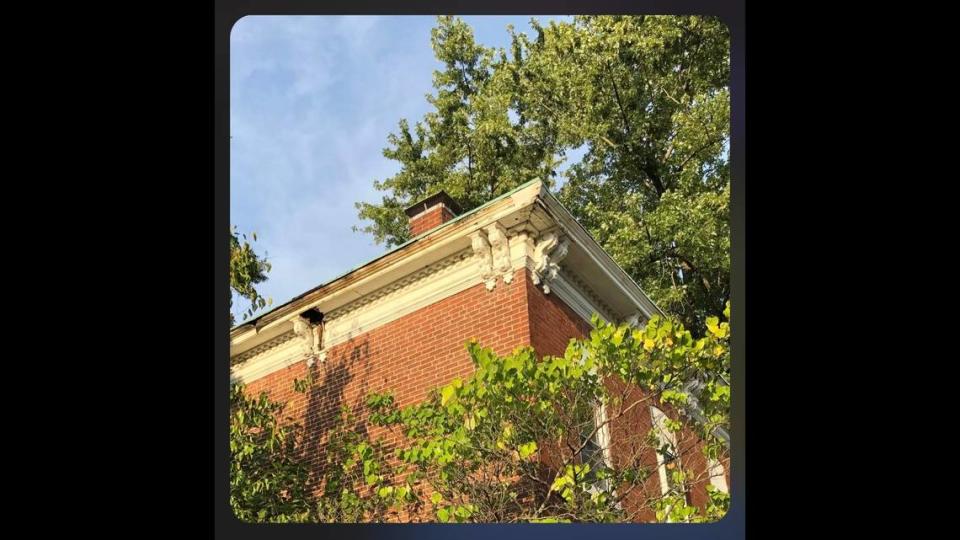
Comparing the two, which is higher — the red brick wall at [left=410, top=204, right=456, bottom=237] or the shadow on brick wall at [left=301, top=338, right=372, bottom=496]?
the red brick wall at [left=410, top=204, right=456, bottom=237]

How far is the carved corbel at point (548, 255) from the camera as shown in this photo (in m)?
6.77

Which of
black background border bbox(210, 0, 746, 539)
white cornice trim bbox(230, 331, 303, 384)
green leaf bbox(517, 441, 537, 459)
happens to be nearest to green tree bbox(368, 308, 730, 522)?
green leaf bbox(517, 441, 537, 459)

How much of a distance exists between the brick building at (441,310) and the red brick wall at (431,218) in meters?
0.01

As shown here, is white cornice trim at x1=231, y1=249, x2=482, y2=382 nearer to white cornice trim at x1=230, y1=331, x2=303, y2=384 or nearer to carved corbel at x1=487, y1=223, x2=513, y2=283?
white cornice trim at x1=230, y1=331, x2=303, y2=384

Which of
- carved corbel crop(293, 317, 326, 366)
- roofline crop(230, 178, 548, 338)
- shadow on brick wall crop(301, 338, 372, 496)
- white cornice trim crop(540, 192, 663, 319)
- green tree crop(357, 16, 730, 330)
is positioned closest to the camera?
white cornice trim crop(540, 192, 663, 319)

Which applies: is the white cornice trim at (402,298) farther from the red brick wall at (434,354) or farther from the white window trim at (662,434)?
the white window trim at (662,434)

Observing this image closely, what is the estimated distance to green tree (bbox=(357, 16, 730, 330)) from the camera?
39.4 feet

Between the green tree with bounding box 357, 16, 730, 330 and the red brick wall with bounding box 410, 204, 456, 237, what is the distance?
4.48 m

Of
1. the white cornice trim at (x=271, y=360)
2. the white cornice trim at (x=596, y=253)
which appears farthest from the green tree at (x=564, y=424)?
the white cornice trim at (x=271, y=360)

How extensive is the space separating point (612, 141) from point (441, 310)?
6.94 meters

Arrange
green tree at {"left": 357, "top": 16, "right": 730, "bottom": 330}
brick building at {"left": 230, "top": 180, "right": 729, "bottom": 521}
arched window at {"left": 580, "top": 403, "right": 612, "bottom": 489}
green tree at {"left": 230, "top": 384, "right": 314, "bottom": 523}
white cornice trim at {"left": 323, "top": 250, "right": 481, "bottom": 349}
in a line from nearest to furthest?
1. arched window at {"left": 580, "top": 403, "right": 612, "bottom": 489}
2. brick building at {"left": 230, "top": 180, "right": 729, "bottom": 521}
3. white cornice trim at {"left": 323, "top": 250, "right": 481, "bottom": 349}
4. green tree at {"left": 230, "top": 384, "right": 314, "bottom": 523}
5. green tree at {"left": 357, "top": 16, "right": 730, "bottom": 330}
